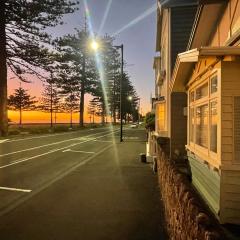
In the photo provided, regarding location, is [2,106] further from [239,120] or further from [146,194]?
[239,120]

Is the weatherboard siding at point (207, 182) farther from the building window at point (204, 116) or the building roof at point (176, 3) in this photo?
the building roof at point (176, 3)

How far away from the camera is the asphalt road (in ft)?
21.5

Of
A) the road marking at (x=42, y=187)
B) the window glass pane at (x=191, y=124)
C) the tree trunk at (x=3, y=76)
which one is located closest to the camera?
the road marking at (x=42, y=187)

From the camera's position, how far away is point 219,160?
713 centimetres

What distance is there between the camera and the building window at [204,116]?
26.0 feet

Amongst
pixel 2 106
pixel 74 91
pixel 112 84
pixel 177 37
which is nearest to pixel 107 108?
pixel 112 84

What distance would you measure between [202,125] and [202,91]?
3.00 ft

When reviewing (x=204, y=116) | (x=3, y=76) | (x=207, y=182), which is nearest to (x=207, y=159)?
(x=207, y=182)

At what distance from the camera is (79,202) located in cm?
874

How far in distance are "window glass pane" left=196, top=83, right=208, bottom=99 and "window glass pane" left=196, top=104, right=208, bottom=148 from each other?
30cm

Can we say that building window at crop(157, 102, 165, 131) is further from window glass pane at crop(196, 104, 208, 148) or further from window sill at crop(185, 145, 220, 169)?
window sill at crop(185, 145, 220, 169)

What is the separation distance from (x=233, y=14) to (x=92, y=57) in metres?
58.1

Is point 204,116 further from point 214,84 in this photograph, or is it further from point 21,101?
point 21,101

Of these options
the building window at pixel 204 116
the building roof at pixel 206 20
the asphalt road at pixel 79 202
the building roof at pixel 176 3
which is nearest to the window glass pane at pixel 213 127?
the building window at pixel 204 116
